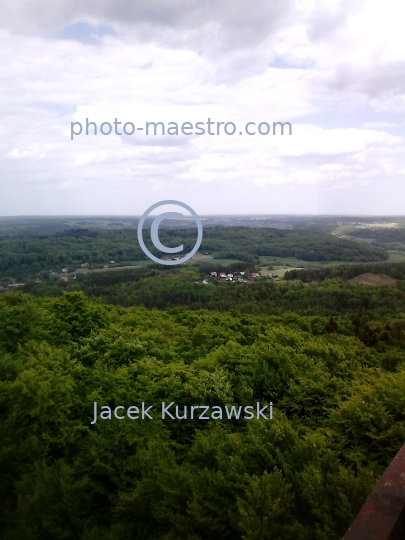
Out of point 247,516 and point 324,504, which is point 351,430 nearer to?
point 324,504

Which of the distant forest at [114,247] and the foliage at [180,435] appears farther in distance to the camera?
the distant forest at [114,247]

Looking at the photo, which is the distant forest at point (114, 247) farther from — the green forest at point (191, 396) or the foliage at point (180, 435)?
the foliage at point (180, 435)

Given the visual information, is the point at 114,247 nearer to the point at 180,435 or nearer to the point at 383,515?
the point at 180,435

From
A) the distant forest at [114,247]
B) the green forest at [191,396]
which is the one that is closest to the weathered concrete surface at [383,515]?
the green forest at [191,396]

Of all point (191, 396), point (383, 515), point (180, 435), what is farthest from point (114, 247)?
point (383, 515)

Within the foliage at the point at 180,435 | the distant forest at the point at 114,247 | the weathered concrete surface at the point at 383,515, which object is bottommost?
the foliage at the point at 180,435

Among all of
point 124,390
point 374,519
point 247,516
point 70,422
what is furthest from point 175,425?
point 374,519

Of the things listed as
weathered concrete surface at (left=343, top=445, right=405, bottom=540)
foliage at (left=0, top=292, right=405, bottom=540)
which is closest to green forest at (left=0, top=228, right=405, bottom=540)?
foliage at (left=0, top=292, right=405, bottom=540)

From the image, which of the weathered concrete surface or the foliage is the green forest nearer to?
the foliage
